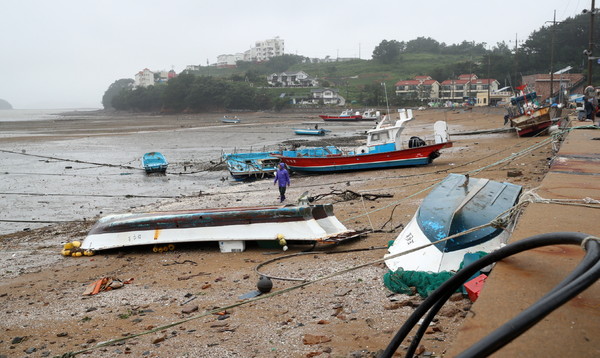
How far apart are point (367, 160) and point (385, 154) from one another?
0.98 meters

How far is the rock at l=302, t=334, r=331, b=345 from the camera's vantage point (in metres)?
5.41

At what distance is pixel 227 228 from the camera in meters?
10.7

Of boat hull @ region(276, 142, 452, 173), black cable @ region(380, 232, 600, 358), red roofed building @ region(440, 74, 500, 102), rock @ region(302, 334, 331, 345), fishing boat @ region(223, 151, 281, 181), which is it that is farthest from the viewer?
red roofed building @ region(440, 74, 500, 102)

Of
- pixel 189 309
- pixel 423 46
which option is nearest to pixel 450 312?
pixel 189 309

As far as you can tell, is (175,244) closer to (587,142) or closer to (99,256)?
(99,256)

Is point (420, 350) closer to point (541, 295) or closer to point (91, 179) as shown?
point (541, 295)

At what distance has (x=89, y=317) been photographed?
285 inches

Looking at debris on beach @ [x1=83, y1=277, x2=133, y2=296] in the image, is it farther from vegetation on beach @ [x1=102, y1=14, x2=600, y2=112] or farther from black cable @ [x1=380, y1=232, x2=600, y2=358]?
vegetation on beach @ [x1=102, y1=14, x2=600, y2=112]

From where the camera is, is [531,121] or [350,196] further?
[531,121]

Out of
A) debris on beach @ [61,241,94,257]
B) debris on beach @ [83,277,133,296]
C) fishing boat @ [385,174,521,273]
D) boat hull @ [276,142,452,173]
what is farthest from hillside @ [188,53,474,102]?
debris on beach @ [83,277,133,296]

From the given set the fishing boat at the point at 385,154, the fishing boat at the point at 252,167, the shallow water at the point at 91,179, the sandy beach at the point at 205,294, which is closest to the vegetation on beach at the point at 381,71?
the fishing boat at the point at 385,154

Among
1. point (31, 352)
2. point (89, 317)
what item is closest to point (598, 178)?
point (89, 317)

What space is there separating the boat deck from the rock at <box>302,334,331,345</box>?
2.37 m

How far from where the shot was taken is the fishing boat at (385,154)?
78.7 ft
